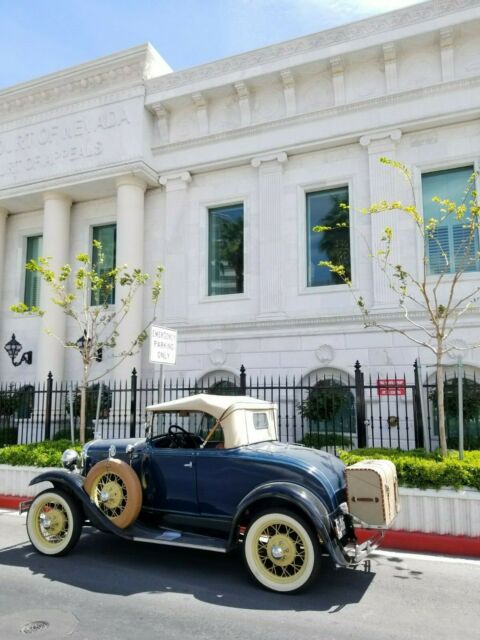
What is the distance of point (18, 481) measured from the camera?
9.15 m

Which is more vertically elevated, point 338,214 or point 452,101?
point 452,101

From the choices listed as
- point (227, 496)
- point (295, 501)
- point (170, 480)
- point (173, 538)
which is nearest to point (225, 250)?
point (170, 480)

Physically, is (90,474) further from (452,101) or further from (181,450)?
(452,101)

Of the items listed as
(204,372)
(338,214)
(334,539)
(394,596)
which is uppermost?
(338,214)

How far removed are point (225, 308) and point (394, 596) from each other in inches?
416

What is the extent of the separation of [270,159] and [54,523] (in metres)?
11.5

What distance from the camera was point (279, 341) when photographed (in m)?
13.9

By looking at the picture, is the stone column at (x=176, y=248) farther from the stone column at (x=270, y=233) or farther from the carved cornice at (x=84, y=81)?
the carved cornice at (x=84, y=81)

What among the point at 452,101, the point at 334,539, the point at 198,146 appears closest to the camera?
the point at 334,539

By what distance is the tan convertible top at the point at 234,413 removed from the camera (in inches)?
225

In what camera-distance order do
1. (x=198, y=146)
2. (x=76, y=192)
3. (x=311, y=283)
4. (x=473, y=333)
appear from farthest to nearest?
(x=76, y=192), (x=198, y=146), (x=311, y=283), (x=473, y=333)

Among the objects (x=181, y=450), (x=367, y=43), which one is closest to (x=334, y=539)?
(x=181, y=450)

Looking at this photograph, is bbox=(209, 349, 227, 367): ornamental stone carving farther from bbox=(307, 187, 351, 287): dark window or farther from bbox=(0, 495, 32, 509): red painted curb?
bbox=(0, 495, 32, 509): red painted curb

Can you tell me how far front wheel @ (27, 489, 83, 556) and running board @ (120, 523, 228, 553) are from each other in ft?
2.42
